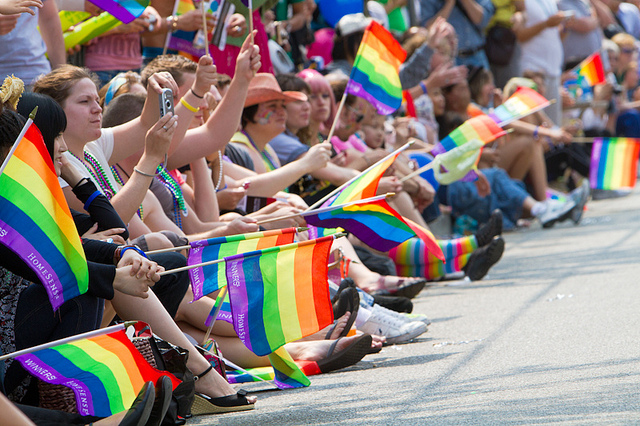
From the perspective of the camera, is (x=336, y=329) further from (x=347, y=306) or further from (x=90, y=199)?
(x=90, y=199)

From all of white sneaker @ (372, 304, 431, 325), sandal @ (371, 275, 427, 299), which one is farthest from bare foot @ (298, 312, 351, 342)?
sandal @ (371, 275, 427, 299)

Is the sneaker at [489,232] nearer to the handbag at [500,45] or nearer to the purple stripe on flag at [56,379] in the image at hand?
the purple stripe on flag at [56,379]

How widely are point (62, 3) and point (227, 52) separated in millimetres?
1329

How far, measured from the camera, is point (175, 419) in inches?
136

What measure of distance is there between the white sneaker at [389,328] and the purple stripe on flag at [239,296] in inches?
57.1

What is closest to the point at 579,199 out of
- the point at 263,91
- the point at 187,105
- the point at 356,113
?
the point at 356,113

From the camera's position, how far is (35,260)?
2.99m

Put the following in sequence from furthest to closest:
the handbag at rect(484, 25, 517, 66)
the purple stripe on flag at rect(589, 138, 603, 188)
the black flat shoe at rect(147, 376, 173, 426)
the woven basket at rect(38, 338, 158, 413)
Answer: the handbag at rect(484, 25, 517, 66) < the purple stripe on flag at rect(589, 138, 603, 188) < the woven basket at rect(38, 338, 158, 413) < the black flat shoe at rect(147, 376, 173, 426)

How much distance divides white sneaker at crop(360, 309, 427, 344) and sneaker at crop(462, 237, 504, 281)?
1.93 meters

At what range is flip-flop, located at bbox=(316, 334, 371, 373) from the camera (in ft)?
14.2

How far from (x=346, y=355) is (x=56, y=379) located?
5.63 ft

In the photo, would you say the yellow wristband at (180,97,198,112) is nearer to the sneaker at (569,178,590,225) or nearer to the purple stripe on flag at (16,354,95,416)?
the purple stripe on flag at (16,354,95,416)

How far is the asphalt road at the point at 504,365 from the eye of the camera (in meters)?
3.39

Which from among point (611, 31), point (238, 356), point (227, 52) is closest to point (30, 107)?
point (238, 356)
